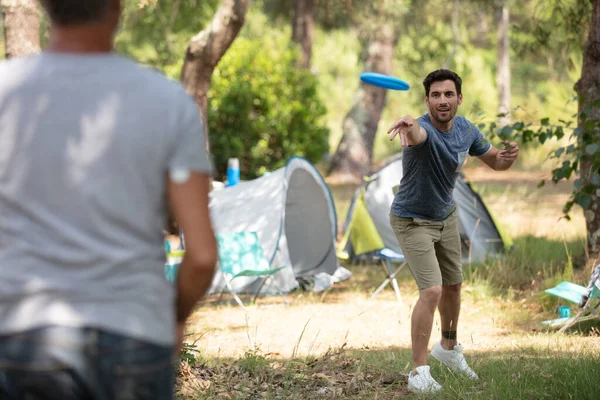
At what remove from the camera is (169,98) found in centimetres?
186

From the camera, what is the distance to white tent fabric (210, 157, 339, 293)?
926 centimetres

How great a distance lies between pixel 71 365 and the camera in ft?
5.84

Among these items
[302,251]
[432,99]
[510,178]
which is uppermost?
[432,99]

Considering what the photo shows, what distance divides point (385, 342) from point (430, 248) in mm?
1806

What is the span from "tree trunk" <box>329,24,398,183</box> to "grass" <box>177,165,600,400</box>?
9.07 m

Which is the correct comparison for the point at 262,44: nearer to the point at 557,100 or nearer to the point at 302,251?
the point at 557,100

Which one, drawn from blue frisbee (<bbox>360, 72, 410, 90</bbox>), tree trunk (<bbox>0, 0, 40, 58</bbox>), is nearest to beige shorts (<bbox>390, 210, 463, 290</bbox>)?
blue frisbee (<bbox>360, 72, 410, 90</bbox>)

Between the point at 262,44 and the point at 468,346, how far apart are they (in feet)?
44.6

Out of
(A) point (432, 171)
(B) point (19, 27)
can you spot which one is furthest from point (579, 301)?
(B) point (19, 27)

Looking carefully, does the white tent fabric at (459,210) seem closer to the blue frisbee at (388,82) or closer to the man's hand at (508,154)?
the blue frisbee at (388,82)

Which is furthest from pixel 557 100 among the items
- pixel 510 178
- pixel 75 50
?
pixel 75 50

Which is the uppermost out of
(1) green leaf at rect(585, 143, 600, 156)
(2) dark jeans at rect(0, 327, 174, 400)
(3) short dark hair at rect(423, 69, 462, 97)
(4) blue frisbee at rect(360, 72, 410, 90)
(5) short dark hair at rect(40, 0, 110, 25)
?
(5) short dark hair at rect(40, 0, 110, 25)

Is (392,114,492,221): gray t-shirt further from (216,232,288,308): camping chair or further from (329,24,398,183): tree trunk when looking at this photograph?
(329,24,398,183): tree trunk

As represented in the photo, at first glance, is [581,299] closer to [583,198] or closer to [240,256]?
[583,198]
